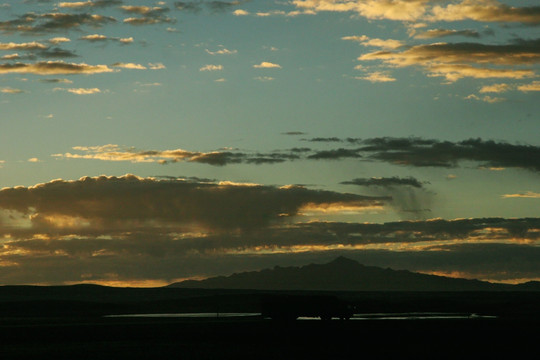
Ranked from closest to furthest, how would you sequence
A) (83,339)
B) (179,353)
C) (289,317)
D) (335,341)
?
(179,353)
(335,341)
(83,339)
(289,317)

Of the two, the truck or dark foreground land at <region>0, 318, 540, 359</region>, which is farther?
the truck

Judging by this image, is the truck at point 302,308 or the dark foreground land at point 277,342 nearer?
the dark foreground land at point 277,342

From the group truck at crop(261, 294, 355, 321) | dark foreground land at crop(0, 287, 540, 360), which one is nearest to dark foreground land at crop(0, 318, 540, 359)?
dark foreground land at crop(0, 287, 540, 360)

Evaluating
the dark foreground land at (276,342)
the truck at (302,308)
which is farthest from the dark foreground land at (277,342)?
the truck at (302,308)

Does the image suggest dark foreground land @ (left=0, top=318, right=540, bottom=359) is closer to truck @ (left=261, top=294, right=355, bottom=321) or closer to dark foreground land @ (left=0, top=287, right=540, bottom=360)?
dark foreground land @ (left=0, top=287, right=540, bottom=360)

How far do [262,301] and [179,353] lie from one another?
40.6m

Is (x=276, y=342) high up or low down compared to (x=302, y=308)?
down

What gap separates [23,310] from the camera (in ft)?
433

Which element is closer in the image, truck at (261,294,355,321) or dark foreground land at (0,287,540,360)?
dark foreground land at (0,287,540,360)

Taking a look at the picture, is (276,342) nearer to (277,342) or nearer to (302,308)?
(277,342)

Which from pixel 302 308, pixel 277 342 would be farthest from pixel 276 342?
pixel 302 308

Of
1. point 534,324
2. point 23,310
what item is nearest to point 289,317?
point 534,324

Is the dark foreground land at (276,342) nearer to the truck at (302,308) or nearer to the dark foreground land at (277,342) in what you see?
the dark foreground land at (277,342)

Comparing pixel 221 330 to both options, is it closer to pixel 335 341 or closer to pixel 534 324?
pixel 335 341
